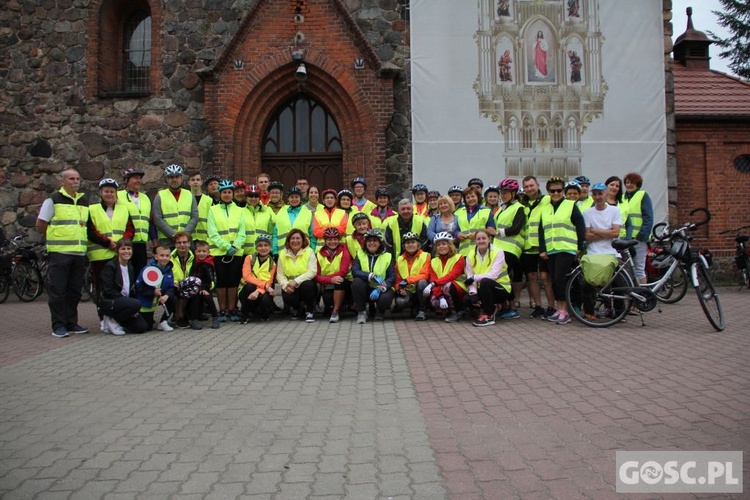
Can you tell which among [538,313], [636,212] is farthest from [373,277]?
[636,212]

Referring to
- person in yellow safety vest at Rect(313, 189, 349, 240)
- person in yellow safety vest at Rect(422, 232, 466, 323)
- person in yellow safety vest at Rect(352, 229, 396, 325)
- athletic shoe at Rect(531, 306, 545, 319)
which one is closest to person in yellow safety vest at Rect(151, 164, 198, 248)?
person in yellow safety vest at Rect(313, 189, 349, 240)

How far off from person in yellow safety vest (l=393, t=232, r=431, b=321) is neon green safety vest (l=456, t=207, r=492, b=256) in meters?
0.58

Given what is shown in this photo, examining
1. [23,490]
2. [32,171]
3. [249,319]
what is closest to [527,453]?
[23,490]

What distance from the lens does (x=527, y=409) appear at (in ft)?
12.8

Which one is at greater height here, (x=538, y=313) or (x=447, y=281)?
(x=447, y=281)

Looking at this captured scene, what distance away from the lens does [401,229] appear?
864 centimetres

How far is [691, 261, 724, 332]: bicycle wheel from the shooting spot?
6.68 m

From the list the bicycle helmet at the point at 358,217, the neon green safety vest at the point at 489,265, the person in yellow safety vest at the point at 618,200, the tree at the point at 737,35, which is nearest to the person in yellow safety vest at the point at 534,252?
the neon green safety vest at the point at 489,265

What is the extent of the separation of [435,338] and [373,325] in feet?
4.49

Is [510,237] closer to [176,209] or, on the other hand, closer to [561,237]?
[561,237]

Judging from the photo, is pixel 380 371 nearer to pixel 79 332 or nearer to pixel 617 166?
pixel 79 332

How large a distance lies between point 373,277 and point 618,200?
4082mm

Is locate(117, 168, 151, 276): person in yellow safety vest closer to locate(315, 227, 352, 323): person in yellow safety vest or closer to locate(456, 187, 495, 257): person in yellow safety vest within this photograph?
locate(315, 227, 352, 323): person in yellow safety vest

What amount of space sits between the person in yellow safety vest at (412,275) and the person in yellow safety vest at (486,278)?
0.69m
